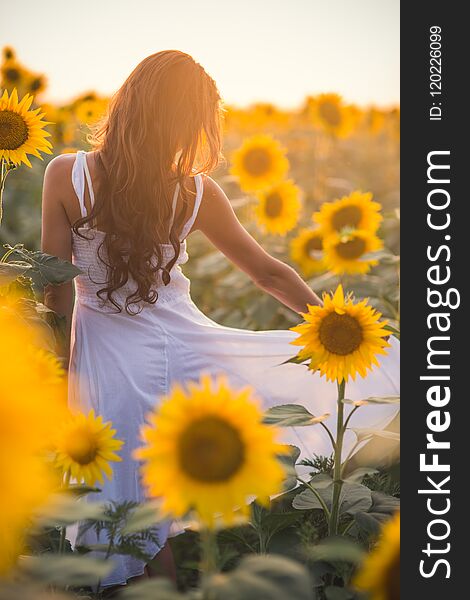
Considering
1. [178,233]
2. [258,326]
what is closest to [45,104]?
[258,326]

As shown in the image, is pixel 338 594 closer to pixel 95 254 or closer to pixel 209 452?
pixel 209 452

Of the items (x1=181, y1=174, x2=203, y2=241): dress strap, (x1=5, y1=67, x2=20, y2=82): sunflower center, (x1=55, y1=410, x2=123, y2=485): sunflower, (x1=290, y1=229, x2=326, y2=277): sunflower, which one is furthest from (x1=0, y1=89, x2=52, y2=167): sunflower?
(x1=5, y1=67, x2=20, y2=82): sunflower center

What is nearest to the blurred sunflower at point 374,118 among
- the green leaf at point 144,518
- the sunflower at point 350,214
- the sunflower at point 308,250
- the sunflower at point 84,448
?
the sunflower at point 308,250

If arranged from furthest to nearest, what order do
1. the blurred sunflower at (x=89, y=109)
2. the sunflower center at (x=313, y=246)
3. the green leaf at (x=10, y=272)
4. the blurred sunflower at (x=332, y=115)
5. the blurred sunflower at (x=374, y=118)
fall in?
the blurred sunflower at (x=374, y=118) < the blurred sunflower at (x=332, y=115) < the blurred sunflower at (x=89, y=109) < the sunflower center at (x=313, y=246) < the green leaf at (x=10, y=272)

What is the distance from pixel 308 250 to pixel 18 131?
1.68 metres

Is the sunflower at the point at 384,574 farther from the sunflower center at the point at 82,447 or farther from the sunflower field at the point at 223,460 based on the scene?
the sunflower center at the point at 82,447

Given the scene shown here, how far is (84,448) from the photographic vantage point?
116cm

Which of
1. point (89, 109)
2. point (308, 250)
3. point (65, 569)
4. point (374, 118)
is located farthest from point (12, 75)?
point (65, 569)

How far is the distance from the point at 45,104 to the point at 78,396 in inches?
81.2

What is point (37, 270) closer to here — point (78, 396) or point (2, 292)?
point (2, 292)

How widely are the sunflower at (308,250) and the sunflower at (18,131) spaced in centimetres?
A: 162

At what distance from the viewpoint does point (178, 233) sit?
180 centimetres

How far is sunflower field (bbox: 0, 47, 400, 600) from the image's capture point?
0.69 m

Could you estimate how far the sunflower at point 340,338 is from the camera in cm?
135
